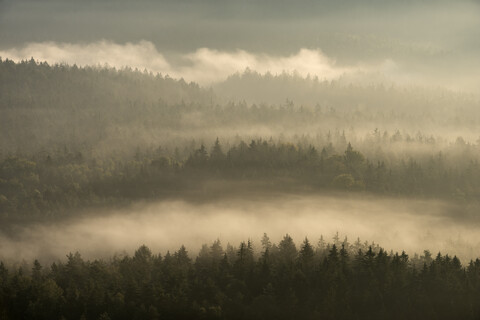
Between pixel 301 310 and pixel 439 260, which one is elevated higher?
pixel 439 260

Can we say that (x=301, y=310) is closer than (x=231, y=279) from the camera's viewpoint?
Yes

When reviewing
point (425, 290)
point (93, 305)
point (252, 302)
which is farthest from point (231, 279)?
point (425, 290)

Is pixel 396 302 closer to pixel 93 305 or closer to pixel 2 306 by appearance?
pixel 93 305

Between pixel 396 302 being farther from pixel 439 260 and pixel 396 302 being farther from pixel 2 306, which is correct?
pixel 2 306

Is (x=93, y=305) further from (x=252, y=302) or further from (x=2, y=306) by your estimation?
(x=252, y=302)

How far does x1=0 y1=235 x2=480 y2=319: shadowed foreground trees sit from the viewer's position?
17900 cm

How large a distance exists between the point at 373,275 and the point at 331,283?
12.4 m

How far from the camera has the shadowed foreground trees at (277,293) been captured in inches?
7047

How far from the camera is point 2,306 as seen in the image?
190 m

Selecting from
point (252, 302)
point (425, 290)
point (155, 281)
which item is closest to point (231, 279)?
point (252, 302)

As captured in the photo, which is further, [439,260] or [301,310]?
[439,260]

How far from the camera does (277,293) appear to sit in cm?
18538

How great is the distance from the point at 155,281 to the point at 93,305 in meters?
19.5

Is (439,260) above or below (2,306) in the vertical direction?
above
